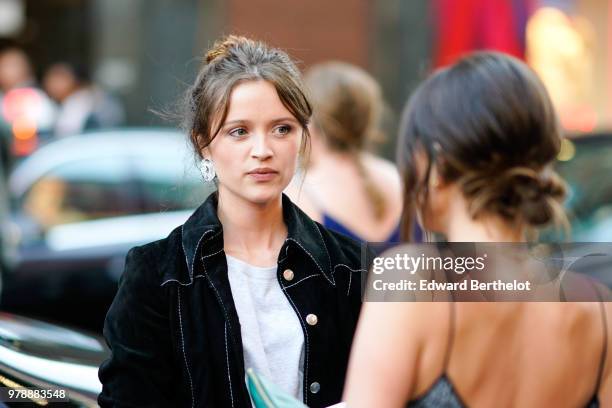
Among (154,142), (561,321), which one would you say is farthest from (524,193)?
(154,142)

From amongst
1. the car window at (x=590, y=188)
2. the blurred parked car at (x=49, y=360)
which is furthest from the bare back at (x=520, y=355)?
the car window at (x=590, y=188)

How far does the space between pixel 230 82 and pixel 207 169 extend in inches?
9.7

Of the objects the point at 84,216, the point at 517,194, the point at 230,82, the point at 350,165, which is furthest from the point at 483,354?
the point at 84,216

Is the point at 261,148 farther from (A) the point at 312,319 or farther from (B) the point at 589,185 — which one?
(B) the point at 589,185

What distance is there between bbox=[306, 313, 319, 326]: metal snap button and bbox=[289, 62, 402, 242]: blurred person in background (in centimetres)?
219

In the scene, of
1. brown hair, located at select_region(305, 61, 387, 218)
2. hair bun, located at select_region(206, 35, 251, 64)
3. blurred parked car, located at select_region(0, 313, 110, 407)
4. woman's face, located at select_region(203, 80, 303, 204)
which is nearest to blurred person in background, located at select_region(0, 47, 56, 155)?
brown hair, located at select_region(305, 61, 387, 218)

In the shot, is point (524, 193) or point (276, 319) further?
point (276, 319)

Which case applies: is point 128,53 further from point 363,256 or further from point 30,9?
Answer: point 363,256

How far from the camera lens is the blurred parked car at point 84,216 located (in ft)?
22.7

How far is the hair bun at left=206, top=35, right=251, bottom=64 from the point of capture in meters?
2.63

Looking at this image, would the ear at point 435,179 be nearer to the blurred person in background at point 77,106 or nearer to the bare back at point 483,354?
the bare back at point 483,354

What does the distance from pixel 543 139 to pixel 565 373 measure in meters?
0.45

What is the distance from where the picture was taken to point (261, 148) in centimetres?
243

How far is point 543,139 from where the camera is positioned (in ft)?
6.87
